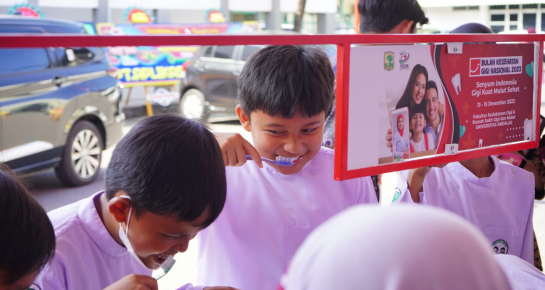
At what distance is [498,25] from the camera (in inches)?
1078

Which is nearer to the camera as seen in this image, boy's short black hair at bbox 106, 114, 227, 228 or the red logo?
boy's short black hair at bbox 106, 114, 227, 228

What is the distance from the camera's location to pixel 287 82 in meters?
1.82

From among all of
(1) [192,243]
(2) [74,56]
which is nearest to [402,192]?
(1) [192,243]

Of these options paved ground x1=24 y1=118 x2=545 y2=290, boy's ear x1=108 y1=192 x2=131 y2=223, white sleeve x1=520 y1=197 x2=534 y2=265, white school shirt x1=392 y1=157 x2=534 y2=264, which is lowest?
paved ground x1=24 y1=118 x2=545 y2=290

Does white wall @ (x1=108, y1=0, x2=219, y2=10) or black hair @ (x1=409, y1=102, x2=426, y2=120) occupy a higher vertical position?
white wall @ (x1=108, y1=0, x2=219, y2=10)

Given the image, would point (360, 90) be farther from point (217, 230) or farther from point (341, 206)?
point (217, 230)

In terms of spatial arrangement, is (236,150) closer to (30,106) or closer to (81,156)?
(30,106)

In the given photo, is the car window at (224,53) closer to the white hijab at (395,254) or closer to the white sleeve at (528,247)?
the white sleeve at (528,247)

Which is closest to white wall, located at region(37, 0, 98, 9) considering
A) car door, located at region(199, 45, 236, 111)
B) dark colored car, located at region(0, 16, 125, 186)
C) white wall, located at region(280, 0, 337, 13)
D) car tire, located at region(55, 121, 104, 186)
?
car door, located at region(199, 45, 236, 111)

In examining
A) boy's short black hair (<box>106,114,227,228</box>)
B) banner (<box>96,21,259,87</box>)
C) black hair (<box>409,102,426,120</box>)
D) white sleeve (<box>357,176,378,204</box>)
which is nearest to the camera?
boy's short black hair (<box>106,114,227,228</box>)

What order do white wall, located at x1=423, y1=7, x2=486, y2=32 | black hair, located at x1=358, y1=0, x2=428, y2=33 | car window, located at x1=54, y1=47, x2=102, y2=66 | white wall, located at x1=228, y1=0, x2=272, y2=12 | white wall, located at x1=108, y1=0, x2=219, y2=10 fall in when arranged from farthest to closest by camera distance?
white wall, located at x1=423, y1=7, x2=486, y2=32, white wall, located at x1=228, y1=0, x2=272, y2=12, white wall, located at x1=108, y1=0, x2=219, y2=10, car window, located at x1=54, y1=47, x2=102, y2=66, black hair, located at x1=358, y1=0, x2=428, y2=33

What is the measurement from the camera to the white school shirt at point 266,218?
6.03 feet

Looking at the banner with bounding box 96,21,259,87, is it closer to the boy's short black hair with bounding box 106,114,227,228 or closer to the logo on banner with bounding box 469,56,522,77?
the logo on banner with bounding box 469,56,522,77

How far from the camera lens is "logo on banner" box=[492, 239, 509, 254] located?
6.81 feet
